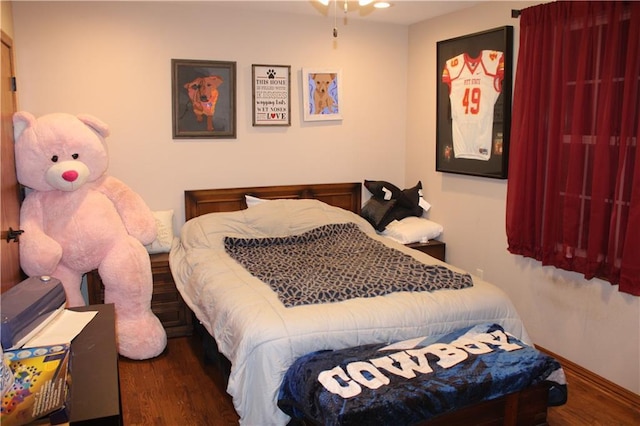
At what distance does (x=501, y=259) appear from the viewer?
12.3 ft

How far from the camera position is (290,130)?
4340mm

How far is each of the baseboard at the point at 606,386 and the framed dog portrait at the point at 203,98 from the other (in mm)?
2866

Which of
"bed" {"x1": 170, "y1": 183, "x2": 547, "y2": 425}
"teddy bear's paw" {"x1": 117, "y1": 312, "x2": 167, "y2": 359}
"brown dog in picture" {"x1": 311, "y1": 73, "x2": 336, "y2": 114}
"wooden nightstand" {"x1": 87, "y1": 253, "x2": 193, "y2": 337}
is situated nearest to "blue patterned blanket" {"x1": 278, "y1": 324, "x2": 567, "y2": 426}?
"bed" {"x1": 170, "y1": 183, "x2": 547, "y2": 425}

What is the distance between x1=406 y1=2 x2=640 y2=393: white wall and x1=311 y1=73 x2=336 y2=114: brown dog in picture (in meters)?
0.78

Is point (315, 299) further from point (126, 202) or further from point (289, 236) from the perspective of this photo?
point (126, 202)

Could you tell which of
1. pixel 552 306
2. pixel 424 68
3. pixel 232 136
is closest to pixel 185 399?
pixel 232 136

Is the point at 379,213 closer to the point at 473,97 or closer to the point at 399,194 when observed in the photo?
the point at 399,194

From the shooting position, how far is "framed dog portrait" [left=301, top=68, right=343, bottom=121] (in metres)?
4.31

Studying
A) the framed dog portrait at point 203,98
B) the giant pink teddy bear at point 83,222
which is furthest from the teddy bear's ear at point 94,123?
the framed dog portrait at point 203,98

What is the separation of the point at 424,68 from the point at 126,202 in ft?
8.67

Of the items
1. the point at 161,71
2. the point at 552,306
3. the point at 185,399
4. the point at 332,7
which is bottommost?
the point at 185,399

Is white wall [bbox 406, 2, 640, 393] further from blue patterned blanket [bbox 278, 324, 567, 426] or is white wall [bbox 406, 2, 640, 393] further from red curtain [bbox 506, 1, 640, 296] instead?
blue patterned blanket [bbox 278, 324, 567, 426]

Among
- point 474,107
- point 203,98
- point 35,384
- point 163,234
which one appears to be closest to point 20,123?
point 163,234

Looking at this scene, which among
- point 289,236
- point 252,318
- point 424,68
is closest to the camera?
point 252,318
